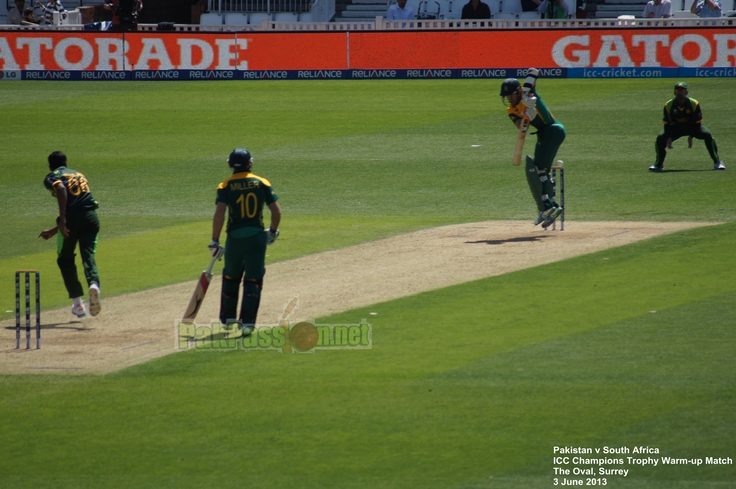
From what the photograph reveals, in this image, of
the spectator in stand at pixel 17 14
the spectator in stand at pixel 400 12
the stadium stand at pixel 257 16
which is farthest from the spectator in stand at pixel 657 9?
the spectator in stand at pixel 17 14

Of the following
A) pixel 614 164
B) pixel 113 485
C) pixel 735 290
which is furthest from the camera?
pixel 614 164

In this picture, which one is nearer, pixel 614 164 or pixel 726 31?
pixel 614 164

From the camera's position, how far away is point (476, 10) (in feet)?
115

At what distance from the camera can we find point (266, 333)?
10.1 m

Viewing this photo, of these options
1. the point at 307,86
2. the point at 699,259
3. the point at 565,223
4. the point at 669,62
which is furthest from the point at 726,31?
the point at 699,259

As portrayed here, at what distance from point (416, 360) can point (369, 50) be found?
25.0 m

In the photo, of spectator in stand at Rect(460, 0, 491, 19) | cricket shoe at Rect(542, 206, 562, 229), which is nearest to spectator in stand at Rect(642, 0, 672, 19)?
spectator in stand at Rect(460, 0, 491, 19)

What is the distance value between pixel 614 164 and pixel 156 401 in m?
15.4

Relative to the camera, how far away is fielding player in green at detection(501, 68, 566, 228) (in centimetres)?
1447

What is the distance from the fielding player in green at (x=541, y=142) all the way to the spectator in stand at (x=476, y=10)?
69.9ft

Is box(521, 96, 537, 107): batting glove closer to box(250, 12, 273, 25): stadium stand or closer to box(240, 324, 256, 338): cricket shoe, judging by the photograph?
box(240, 324, 256, 338): cricket shoe

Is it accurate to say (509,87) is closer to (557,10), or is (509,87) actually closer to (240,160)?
(240,160)

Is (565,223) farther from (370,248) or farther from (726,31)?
(726,31)

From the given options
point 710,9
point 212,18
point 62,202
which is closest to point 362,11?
point 212,18
